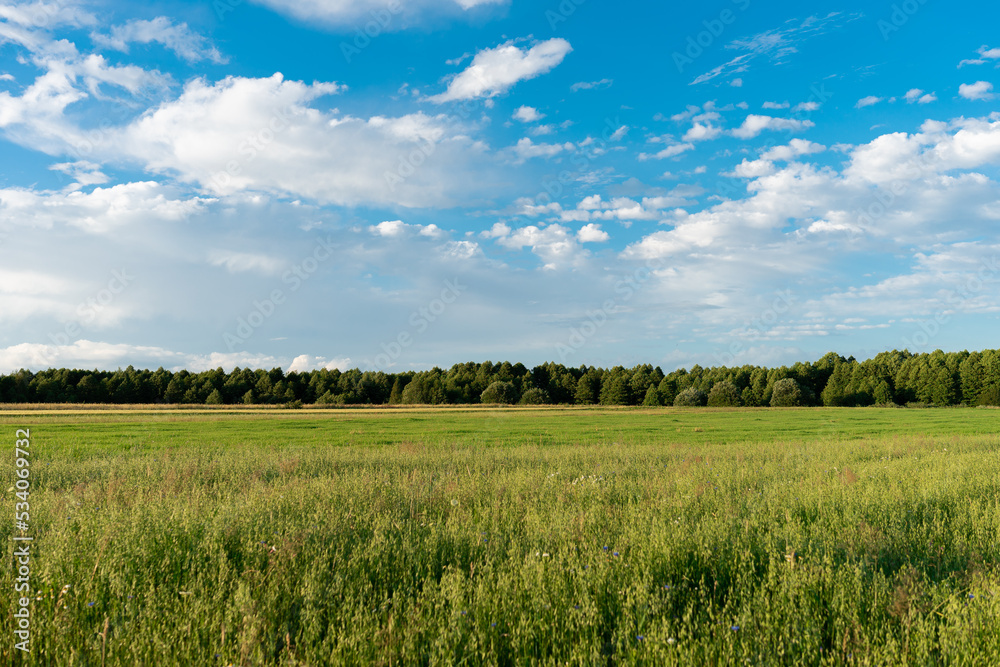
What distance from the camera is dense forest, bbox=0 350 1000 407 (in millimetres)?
98125

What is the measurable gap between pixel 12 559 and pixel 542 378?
435ft

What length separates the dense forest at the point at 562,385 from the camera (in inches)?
3863

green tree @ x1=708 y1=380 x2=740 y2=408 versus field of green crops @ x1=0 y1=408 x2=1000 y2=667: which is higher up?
field of green crops @ x1=0 y1=408 x2=1000 y2=667

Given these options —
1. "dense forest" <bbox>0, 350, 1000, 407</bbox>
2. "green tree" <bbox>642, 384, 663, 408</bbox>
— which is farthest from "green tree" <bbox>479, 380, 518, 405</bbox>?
"green tree" <bbox>642, 384, 663, 408</bbox>

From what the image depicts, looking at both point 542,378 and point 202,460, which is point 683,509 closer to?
point 202,460

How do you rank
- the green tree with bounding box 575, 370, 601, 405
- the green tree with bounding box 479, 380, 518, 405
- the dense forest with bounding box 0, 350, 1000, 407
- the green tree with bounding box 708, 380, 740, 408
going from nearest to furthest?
the dense forest with bounding box 0, 350, 1000, 407 → the green tree with bounding box 708, 380, 740, 408 → the green tree with bounding box 479, 380, 518, 405 → the green tree with bounding box 575, 370, 601, 405

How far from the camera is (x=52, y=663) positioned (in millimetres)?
3936

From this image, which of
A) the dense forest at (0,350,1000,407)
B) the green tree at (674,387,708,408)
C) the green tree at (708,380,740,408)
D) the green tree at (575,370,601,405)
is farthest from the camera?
the green tree at (575,370,601,405)

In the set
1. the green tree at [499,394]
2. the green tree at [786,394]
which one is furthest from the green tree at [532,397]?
the green tree at [786,394]

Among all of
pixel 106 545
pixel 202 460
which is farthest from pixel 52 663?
pixel 202 460

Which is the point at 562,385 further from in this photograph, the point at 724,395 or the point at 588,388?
the point at 724,395

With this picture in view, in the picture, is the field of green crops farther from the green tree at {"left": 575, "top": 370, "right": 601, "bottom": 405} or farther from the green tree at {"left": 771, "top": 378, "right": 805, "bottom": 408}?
the green tree at {"left": 575, "top": 370, "right": 601, "bottom": 405}

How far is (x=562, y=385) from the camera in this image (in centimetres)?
13138

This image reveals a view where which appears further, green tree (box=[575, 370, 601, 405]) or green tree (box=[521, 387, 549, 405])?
green tree (box=[575, 370, 601, 405])
